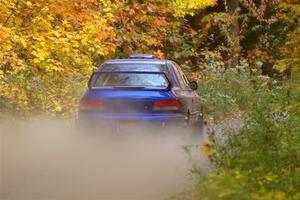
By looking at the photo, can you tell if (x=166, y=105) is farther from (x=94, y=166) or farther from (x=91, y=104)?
(x=94, y=166)

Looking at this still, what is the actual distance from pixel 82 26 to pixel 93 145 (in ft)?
18.5

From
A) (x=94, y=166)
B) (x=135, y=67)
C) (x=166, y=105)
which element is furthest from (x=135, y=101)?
(x=94, y=166)

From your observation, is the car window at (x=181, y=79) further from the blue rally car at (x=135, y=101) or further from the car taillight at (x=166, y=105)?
the car taillight at (x=166, y=105)

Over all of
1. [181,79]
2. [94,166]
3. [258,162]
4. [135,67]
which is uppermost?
[135,67]

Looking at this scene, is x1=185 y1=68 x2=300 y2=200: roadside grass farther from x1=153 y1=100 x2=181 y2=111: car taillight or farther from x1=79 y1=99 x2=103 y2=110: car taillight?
x1=79 y1=99 x2=103 y2=110: car taillight

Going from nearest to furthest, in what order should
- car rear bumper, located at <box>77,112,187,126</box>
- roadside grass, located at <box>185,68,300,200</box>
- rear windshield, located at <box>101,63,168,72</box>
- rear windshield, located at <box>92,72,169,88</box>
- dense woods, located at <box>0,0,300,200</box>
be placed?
roadside grass, located at <box>185,68,300,200</box> < dense woods, located at <box>0,0,300,200</box> < car rear bumper, located at <box>77,112,187,126</box> < rear windshield, located at <box>92,72,169,88</box> < rear windshield, located at <box>101,63,168,72</box>

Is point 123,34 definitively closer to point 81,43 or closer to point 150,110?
point 81,43

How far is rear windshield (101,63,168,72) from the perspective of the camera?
42.9 ft

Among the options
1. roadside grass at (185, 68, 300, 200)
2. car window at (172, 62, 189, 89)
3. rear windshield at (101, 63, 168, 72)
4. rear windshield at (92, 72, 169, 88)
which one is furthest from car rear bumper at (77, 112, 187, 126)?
roadside grass at (185, 68, 300, 200)

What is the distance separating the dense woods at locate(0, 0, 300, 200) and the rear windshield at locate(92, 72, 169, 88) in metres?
1.58

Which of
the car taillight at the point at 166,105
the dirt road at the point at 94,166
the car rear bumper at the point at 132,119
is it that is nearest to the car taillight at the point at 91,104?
the car rear bumper at the point at 132,119

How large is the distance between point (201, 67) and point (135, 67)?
1312 cm

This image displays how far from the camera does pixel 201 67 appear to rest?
26125 mm

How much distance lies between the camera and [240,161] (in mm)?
7527
